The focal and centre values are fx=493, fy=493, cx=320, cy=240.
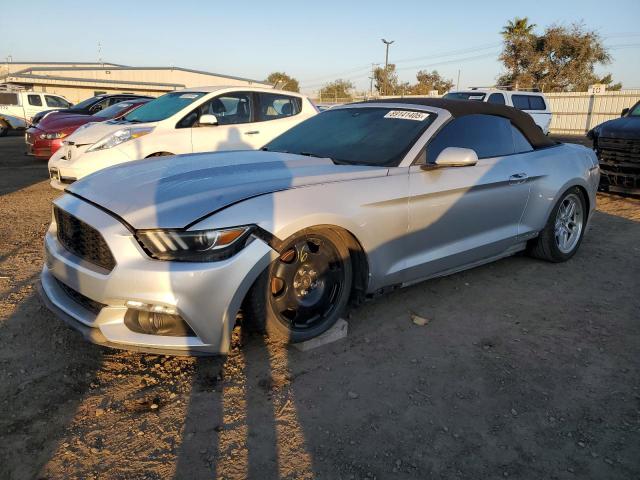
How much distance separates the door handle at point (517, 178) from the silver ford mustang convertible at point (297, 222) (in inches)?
0.4

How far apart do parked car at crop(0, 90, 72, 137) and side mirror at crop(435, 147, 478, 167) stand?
21388mm

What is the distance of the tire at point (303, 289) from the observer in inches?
112

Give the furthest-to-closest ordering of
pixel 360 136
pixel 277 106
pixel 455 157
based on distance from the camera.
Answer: pixel 277 106, pixel 360 136, pixel 455 157

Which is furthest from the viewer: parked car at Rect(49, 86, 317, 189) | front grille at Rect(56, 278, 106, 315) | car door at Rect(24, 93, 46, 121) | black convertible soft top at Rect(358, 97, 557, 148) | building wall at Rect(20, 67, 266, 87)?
building wall at Rect(20, 67, 266, 87)

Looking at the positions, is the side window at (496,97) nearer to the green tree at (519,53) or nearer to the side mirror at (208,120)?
the side mirror at (208,120)

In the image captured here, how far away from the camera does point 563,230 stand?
16.2ft

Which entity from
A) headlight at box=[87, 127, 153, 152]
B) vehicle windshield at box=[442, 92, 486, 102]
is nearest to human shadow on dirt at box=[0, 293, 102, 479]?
headlight at box=[87, 127, 153, 152]

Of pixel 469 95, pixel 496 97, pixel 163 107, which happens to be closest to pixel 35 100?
pixel 163 107

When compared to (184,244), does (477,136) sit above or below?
above

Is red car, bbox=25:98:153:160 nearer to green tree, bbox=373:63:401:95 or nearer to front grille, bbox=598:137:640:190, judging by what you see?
front grille, bbox=598:137:640:190

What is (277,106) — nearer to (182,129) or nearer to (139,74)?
(182,129)

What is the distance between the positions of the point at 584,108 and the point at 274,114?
2429 cm

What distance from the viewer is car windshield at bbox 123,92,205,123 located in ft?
23.1

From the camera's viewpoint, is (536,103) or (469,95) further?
(536,103)
